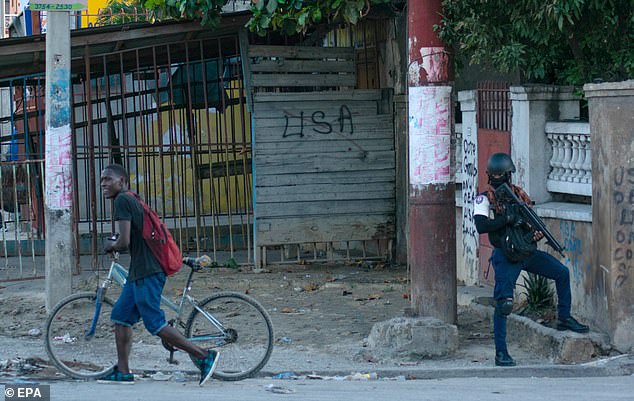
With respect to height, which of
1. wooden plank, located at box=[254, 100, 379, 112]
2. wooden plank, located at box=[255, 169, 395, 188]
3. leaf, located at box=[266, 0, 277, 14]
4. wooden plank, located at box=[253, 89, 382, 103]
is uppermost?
leaf, located at box=[266, 0, 277, 14]

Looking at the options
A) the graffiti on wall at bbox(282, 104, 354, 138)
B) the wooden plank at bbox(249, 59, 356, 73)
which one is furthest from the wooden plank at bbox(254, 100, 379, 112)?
the wooden plank at bbox(249, 59, 356, 73)

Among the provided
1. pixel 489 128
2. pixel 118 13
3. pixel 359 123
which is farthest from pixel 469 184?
pixel 118 13

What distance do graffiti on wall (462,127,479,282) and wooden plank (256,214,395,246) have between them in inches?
56.6

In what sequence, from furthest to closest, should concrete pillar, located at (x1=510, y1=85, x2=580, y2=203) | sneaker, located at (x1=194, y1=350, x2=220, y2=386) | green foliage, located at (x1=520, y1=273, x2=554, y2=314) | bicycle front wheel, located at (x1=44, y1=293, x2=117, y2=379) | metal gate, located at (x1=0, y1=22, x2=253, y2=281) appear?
metal gate, located at (x1=0, y1=22, x2=253, y2=281), concrete pillar, located at (x1=510, y1=85, x2=580, y2=203), green foliage, located at (x1=520, y1=273, x2=554, y2=314), bicycle front wheel, located at (x1=44, y1=293, x2=117, y2=379), sneaker, located at (x1=194, y1=350, x2=220, y2=386)

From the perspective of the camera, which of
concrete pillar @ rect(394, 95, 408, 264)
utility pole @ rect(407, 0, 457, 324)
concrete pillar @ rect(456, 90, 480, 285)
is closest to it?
utility pole @ rect(407, 0, 457, 324)

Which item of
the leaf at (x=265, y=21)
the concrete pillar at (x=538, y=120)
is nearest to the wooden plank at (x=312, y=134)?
the leaf at (x=265, y=21)

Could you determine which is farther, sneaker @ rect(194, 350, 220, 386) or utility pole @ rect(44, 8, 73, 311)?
utility pole @ rect(44, 8, 73, 311)

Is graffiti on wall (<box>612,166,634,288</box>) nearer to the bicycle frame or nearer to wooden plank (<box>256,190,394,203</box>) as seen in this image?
the bicycle frame

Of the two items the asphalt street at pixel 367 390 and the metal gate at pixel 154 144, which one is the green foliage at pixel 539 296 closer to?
the asphalt street at pixel 367 390

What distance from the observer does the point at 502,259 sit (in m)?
7.29

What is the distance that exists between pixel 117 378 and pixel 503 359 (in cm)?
293

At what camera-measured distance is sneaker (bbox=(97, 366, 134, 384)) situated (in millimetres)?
6906

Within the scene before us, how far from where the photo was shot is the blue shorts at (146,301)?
6.61 meters

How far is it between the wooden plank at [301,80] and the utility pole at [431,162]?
12.4 ft
